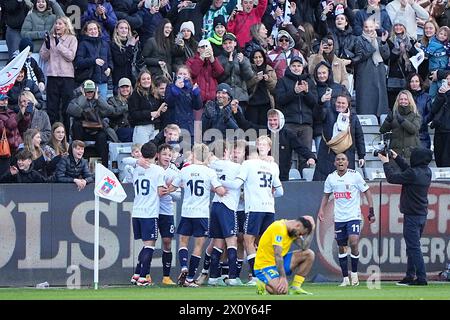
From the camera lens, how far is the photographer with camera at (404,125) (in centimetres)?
2883

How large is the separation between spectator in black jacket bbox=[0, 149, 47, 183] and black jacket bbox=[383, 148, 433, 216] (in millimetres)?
5904

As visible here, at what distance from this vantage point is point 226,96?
28.1 metres

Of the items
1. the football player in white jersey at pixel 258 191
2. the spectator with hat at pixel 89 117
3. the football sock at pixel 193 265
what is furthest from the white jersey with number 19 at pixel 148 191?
the spectator with hat at pixel 89 117

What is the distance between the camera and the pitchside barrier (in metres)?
26.2

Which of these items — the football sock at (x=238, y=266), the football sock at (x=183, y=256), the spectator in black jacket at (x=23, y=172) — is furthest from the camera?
the spectator in black jacket at (x=23, y=172)

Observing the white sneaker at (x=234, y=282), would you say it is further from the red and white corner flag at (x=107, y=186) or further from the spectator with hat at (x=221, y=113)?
the spectator with hat at (x=221, y=113)

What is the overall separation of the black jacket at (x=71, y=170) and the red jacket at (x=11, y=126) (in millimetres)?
1078

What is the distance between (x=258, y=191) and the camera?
25688mm

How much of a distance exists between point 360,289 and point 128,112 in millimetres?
5804

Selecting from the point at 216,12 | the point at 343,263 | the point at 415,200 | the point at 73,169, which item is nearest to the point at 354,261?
the point at 343,263

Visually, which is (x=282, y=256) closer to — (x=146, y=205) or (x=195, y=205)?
(x=195, y=205)

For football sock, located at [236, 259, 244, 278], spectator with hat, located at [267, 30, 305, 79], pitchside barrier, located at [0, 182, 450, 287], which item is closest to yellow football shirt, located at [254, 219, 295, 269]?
football sock, located at [236, 259, 244, 278]
